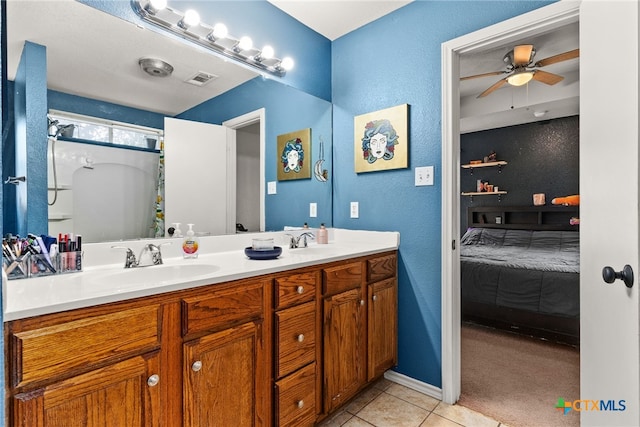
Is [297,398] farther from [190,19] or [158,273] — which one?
[190,19]

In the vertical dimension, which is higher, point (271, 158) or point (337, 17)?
point (337, 17)

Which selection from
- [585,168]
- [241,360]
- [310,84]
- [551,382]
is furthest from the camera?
[310,84]

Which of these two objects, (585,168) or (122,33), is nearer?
(585,168)

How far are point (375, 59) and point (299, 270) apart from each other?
1591 mm

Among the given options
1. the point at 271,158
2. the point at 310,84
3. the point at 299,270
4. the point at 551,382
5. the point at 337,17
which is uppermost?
the point at 337,17

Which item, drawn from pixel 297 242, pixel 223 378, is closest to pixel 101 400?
pixel 223 378

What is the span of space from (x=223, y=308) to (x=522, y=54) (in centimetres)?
311

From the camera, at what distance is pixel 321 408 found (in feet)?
5.33

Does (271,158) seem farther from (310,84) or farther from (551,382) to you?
(551,382)

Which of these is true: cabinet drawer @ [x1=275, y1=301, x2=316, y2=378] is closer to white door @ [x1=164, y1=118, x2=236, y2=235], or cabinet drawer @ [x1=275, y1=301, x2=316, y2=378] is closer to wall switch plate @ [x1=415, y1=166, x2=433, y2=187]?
white door @ [x1=164, y1=118, x2=236, y2=235]

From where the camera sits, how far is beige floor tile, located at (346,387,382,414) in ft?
6.20

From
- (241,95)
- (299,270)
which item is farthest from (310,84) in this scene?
(299,270)

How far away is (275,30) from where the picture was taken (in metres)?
2.17

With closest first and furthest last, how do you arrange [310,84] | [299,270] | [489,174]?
[299,270] → [310,84] → [489,174]
